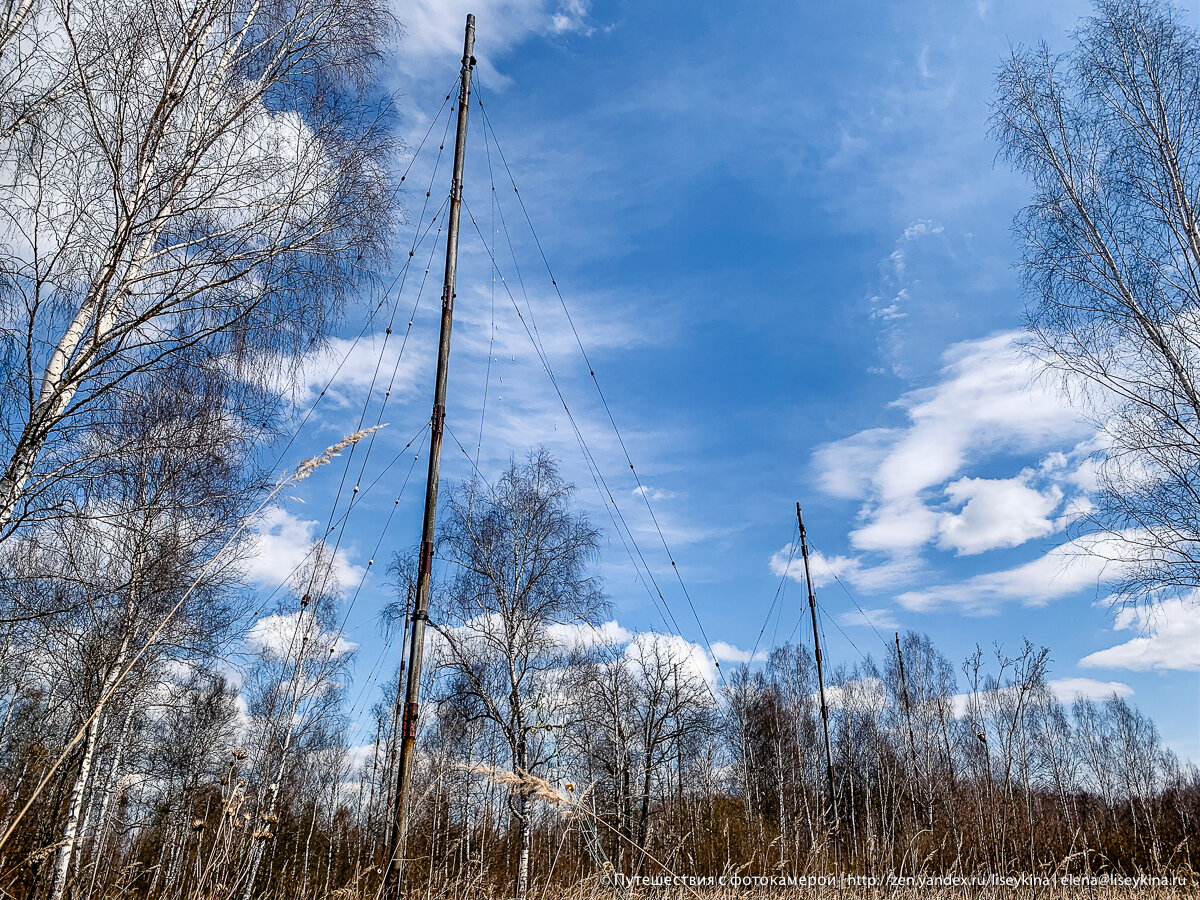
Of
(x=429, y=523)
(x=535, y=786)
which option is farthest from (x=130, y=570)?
(x=535, y=786)

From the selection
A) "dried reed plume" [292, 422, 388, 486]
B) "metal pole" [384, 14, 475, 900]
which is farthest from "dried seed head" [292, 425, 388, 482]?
"metal pole" [384, 14, 475, 900]

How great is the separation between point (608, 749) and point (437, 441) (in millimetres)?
22619

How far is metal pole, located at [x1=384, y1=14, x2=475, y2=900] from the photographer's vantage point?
15.4 feet

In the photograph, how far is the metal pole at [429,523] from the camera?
15.4 feet

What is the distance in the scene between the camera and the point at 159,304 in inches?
208

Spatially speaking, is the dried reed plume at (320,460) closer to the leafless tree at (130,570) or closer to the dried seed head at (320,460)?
the dried seed head at (320,460)

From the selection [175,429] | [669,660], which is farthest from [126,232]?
[669,660]

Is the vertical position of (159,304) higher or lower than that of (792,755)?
higher

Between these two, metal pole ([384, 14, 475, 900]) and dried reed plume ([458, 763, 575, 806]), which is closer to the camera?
dried reed plume ([458, 763, 575, 806])

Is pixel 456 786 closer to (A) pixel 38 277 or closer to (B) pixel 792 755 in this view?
(B) pixel 792 755

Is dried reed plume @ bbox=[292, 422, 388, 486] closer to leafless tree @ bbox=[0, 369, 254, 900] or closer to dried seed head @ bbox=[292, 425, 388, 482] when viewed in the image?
dried seed head @ bbox=[292, 425, 388, 482]

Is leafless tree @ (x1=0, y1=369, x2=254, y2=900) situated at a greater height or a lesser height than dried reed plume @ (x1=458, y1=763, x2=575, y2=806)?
greater

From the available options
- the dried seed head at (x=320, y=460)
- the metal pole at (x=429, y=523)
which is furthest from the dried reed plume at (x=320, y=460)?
the metal pole at (x=429, y=523)

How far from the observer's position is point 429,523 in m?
5.71
